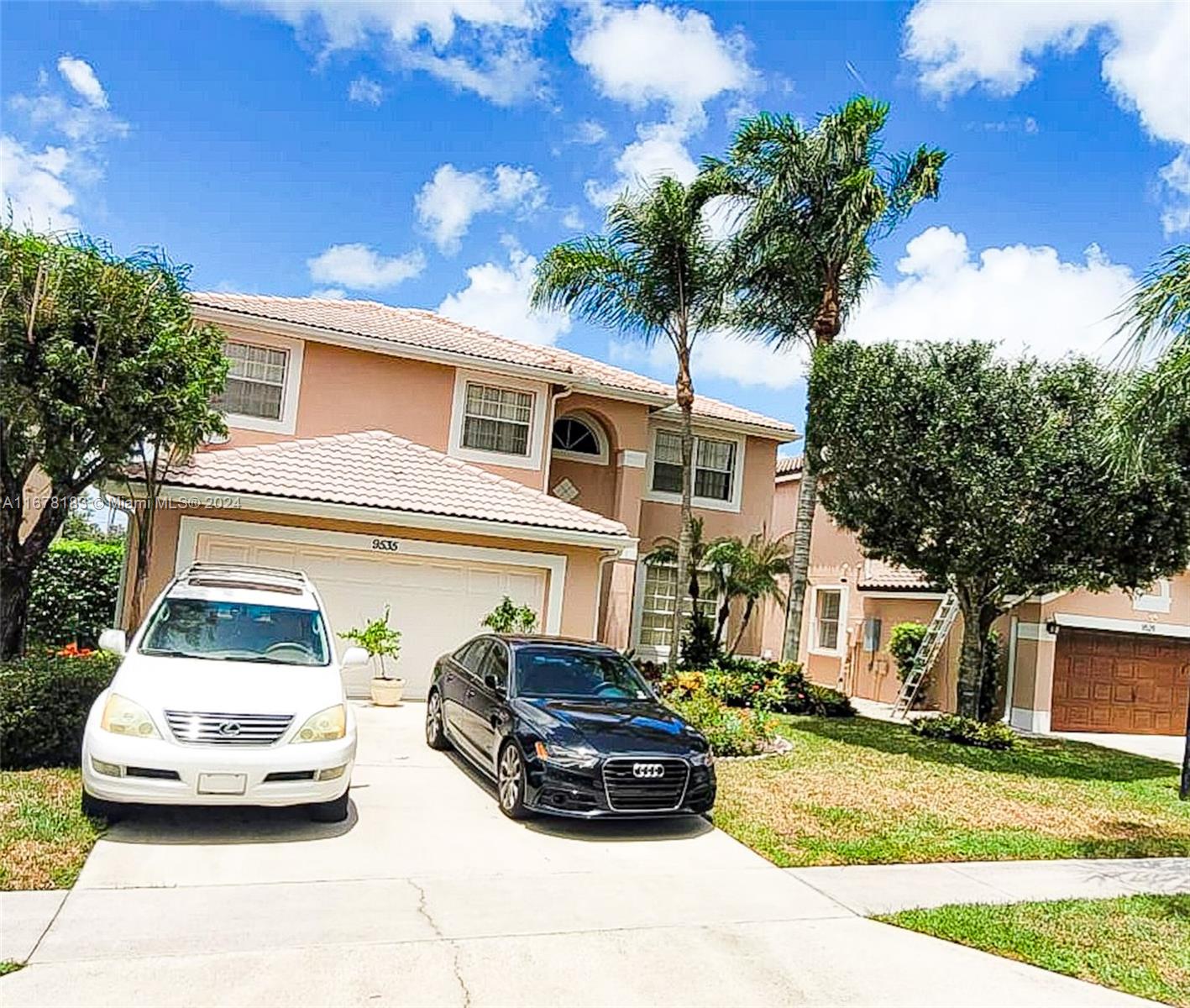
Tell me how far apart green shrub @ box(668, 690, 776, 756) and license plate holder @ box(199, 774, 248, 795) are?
19.6 feet

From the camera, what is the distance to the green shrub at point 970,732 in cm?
1441

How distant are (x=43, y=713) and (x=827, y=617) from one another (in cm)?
2025

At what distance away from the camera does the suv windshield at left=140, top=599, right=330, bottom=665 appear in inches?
317

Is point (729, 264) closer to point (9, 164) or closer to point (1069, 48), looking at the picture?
point (1069, 48)

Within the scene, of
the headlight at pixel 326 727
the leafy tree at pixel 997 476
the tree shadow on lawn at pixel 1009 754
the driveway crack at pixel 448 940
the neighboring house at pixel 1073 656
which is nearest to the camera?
the driveway crack at pixel 448 940

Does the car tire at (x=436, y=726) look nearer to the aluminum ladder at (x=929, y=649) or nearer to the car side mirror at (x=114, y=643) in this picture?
the car side mirror at (x=114, y=643)

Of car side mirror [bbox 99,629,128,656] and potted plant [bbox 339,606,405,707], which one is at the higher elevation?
car side mirror [bbox 99,629,128,656]

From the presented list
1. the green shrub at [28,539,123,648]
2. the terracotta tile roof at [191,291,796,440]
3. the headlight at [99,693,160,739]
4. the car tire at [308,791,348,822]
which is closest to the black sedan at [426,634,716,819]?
the car tire at [308,791,348,822]

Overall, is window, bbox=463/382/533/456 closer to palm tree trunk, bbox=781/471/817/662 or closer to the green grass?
palm tree trunk, bbox=781/471/817/662

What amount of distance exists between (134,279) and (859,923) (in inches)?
385

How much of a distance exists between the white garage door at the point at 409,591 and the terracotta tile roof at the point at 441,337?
14.6ft

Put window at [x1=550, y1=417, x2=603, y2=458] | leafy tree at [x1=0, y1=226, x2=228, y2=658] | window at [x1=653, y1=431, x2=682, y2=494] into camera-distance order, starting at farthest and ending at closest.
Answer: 1. window at [x1=653, y1=431, x2=682, y2=494]
2. window at [x1=550, y1=417, x2=603, y2=458]
3. leafy tree at [x1=0, y1=226, x2=228, y2=658]

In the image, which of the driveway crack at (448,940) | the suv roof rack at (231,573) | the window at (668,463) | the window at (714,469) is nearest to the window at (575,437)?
the window at (668,463)

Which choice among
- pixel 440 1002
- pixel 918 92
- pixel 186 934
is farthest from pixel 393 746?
pixel 918 92
